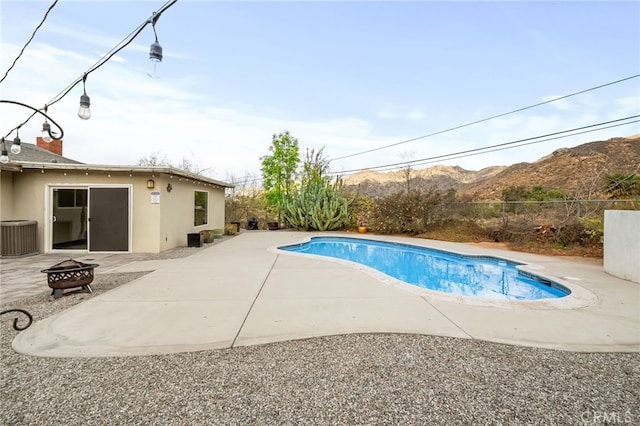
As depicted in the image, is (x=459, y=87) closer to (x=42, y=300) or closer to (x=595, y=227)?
(x=595, y=227)

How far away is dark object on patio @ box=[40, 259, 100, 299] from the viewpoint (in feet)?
13.9

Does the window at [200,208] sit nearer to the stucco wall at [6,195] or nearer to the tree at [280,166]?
the stucco wall at [6,195]

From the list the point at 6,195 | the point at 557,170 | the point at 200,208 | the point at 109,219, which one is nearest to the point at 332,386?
the point at 109,219

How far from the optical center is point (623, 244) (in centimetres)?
577

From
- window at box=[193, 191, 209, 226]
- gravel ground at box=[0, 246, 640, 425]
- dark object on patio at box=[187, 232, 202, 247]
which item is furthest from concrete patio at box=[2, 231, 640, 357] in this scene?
window at box=[193, 191, 209, 226]

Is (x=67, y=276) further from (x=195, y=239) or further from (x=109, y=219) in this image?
(x=195, y=239)

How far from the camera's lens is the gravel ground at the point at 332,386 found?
1916mm

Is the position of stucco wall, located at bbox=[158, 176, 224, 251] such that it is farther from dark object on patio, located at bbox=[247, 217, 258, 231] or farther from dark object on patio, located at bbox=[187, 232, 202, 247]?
dark object on patio, located at bbox=[247, 217, 258, 231]

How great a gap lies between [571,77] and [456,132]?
21.8 ft

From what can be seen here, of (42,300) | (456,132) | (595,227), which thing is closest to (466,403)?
(42,300)

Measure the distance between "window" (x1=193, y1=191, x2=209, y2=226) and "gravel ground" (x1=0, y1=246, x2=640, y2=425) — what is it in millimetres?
8719

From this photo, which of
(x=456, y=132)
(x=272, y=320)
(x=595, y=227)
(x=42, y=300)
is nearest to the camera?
(x=272, y=320)

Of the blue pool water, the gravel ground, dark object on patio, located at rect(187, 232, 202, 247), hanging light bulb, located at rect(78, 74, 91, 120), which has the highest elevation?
hanging light bulb, located at rect(78, 74, 91, 120)

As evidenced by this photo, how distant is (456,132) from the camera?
1894cm
